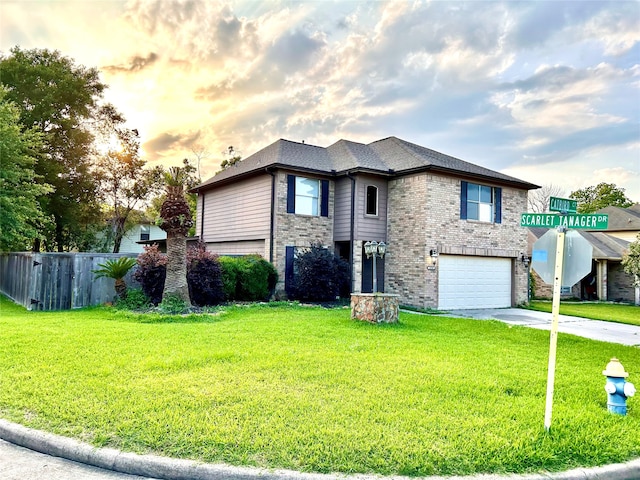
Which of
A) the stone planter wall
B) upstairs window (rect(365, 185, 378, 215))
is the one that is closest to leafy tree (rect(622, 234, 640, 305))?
upstairs window (rect(365, 185, 378, 215))

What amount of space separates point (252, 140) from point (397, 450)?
20.0 m

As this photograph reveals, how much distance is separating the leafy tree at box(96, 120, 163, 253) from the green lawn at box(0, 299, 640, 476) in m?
20.9

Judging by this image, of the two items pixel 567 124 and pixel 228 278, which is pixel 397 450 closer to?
pixel 228 278

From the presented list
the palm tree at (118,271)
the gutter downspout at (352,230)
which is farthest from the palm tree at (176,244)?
the gutter downspout at (352,230)

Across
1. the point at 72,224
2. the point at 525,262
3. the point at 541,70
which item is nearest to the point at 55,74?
the point at 72,224

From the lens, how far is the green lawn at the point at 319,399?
3510 mm

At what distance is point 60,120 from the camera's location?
77.2 ft

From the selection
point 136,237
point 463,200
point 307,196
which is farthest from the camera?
point 136,237

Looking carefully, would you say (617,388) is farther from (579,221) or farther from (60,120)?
(60,120)

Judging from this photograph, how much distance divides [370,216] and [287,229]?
3170 millimetres

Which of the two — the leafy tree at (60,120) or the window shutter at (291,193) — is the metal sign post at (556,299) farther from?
the leafy tree at (60,120)

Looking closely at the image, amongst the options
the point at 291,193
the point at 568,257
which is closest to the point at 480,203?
the point at 291,193

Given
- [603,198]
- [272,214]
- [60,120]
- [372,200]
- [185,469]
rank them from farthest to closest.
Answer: [603,198] → [60,120] → [372,200] → [272,214] → [185,469]

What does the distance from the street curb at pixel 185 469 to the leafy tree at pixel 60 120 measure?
21.8 m
